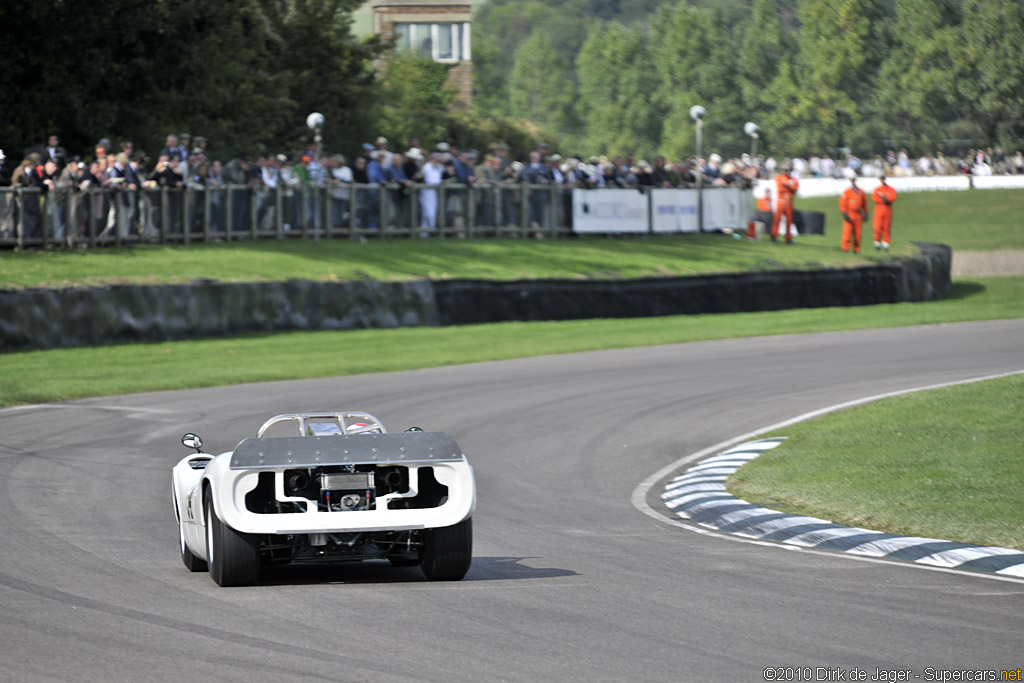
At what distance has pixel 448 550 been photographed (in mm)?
8062

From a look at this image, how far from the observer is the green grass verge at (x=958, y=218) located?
42.6 meters

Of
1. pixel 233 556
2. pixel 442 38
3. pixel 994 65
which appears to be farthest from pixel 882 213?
pixel 442 38

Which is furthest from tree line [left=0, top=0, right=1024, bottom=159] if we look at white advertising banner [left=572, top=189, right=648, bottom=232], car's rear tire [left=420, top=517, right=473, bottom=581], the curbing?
car's rear tire [left=420, top=517, right=473, bottom=581]

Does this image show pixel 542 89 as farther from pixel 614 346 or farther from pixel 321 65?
pixel 614 346

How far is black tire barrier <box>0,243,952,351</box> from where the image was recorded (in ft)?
69.4

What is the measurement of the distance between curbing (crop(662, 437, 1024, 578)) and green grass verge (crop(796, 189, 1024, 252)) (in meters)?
26.1

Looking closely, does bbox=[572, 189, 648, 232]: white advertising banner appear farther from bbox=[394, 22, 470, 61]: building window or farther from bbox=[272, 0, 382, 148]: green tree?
bbox=[394, 22, 470, 61]: building window

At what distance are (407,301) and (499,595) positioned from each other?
1708 centimetres

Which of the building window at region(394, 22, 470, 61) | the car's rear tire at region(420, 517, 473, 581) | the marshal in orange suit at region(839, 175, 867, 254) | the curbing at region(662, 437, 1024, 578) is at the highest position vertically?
the building window at region(394, 22, 470, 61)

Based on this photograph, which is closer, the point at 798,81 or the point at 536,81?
the point at 798,81

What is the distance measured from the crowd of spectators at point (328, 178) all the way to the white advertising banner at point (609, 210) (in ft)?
1.13

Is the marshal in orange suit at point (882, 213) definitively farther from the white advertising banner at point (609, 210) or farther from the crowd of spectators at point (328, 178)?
the white advertising banner at point (609, 210)

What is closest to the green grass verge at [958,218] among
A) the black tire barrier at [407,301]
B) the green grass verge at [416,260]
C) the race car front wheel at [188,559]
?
the green grass verge at [416,260]

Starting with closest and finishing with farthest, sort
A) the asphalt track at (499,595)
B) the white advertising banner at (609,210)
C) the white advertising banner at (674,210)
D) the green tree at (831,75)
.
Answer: the asphalt track at (499,595)
the white advertising banner at (609,210)
the white advertising banner at (674,210)
the green tree at (831,75)
